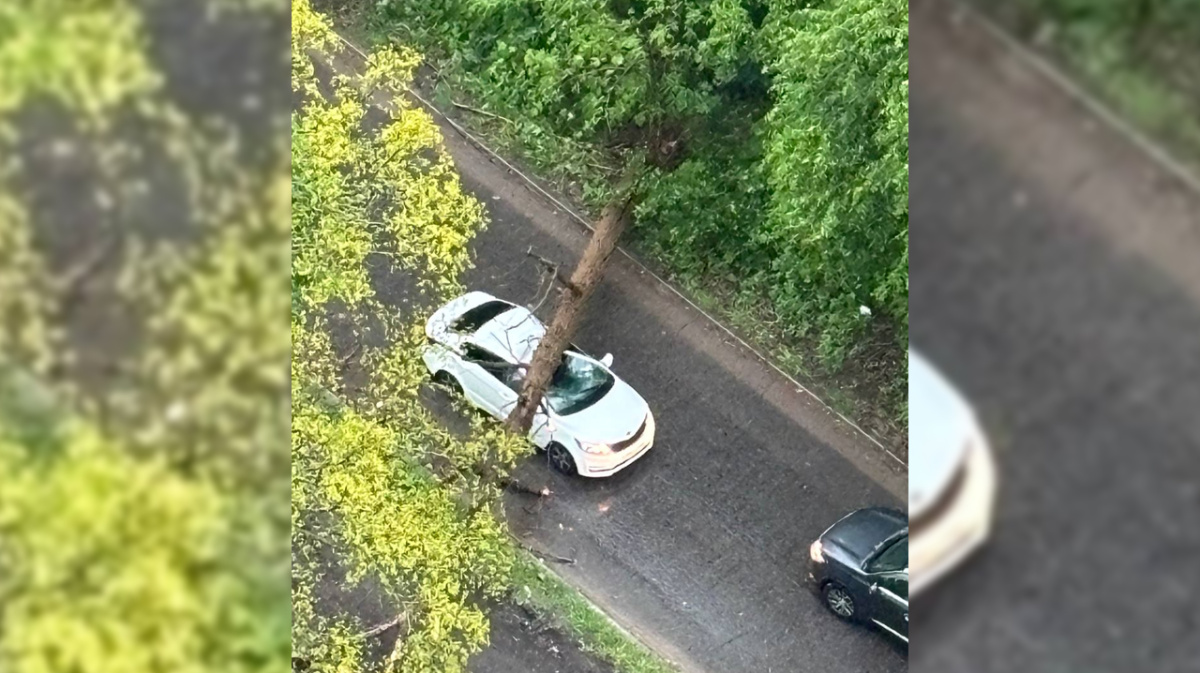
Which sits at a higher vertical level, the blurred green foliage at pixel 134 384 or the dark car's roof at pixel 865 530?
the blurred green foliage at pixel 134 384

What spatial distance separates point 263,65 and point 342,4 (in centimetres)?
273

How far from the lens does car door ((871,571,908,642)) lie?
10.9ft

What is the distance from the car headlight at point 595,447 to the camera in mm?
3514

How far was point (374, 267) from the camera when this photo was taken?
3.25 metres

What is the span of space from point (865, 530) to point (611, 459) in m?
1.12

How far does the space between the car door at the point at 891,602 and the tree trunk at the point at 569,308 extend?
1580 mm

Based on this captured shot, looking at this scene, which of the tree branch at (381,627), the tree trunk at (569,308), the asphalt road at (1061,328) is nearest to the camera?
the asphalt road at (1061,328)

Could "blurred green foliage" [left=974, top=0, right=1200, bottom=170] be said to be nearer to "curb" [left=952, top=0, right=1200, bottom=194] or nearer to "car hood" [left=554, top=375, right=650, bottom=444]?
"curb" [left=952, top=0, right=1200, bottom=194]

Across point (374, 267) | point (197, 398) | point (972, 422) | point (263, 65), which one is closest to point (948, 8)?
point (972, 422)

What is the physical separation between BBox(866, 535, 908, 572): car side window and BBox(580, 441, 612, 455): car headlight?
1.18 m

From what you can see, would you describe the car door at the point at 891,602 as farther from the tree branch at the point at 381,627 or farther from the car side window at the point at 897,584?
the tree branch at the point at 381,627

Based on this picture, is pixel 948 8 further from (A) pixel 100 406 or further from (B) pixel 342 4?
(B) pixel 342 4

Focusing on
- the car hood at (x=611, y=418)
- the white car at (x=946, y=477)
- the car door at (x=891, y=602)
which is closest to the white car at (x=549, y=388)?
the car hood at (x=611, y=418)

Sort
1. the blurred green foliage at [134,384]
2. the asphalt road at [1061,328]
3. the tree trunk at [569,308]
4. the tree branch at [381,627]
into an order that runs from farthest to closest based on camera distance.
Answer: the tree trunk at [569,308], the tree branch at [381,627], the blurred green foliage at [134,384], the asphalt road at [1061,328]
